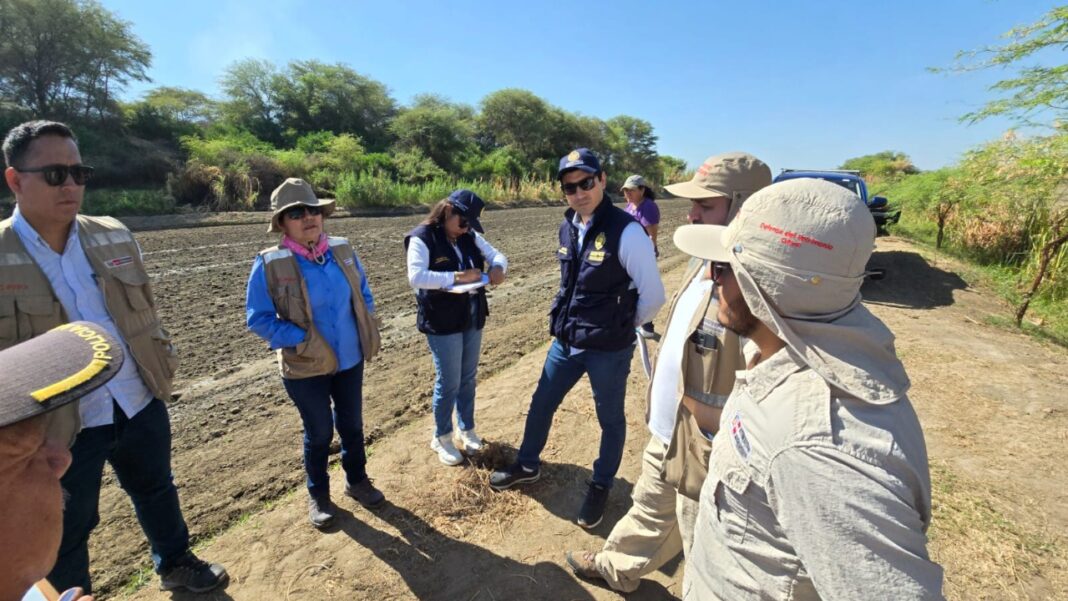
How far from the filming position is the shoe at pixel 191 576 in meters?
2.53

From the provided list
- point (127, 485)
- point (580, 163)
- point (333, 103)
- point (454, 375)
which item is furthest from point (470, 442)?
point (333, 103)

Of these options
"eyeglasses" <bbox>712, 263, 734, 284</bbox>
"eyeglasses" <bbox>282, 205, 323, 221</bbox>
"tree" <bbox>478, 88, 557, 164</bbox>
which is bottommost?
"eyeglasses" <bbox>712, 263, 734, 284</bbox>

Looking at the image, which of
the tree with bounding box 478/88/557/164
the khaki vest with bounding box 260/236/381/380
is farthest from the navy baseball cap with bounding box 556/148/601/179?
the tree with bounding box 478/88/557/164

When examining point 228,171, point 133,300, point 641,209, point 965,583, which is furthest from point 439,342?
Answer: point 228,171

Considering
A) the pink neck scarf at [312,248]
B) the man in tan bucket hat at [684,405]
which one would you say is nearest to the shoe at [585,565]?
the man in tan bucket hat at [684,405]

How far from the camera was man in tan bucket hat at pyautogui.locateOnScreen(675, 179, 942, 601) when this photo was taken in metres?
0.85

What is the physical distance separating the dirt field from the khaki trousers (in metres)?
0.23

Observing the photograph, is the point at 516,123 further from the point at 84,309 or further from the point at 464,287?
the point at 84,309

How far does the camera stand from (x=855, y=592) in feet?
2.77

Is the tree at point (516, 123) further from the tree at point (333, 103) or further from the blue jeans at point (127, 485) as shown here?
the blue jeans at point (127, 485)

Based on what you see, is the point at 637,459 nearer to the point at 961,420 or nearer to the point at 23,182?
the point at 961,420

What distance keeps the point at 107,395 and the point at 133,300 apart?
0.46m

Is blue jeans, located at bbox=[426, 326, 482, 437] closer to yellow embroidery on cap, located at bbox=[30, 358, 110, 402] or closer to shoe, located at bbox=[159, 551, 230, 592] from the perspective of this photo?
shoe, located at bbox=[159, 551, 230, 592]

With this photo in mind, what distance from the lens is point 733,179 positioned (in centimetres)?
232
